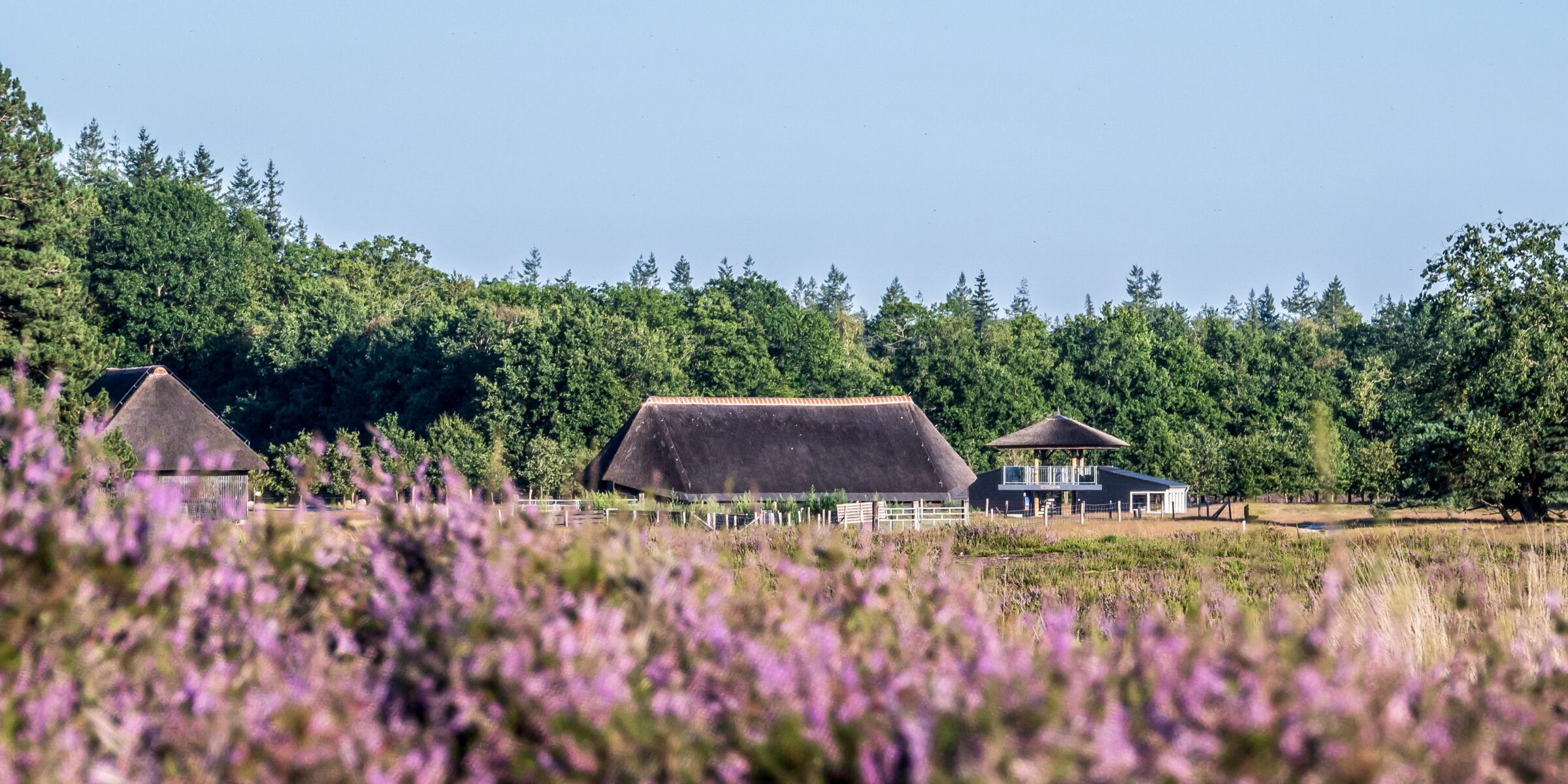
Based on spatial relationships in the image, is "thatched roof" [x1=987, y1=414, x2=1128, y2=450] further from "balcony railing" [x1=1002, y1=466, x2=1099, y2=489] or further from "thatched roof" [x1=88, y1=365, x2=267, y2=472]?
"thatched roof" [x1=88, y1=365, x2=267, y2=472]

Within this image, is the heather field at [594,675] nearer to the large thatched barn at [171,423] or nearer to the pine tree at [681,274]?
the large thatched barn at [171,423]

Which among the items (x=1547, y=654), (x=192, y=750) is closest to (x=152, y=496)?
(x=192, y=750)

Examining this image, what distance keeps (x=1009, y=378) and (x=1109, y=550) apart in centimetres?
4989

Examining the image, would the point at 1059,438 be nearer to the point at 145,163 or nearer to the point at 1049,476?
the point at 1049,476

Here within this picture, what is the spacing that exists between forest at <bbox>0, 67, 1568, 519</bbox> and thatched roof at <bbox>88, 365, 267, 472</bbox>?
381 cm

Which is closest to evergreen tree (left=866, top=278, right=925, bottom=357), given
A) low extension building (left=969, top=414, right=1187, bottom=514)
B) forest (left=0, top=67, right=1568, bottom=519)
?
forest (left=0, top=67, right=1568, bottom=519)

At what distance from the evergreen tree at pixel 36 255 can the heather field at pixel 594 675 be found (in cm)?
2919

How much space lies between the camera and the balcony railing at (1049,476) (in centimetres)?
5972

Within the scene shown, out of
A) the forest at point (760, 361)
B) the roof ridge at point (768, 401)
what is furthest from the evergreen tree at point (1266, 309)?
the roof ridge at point (768, 401)

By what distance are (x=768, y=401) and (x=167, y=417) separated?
18.9 metres

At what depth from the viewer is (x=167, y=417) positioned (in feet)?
146

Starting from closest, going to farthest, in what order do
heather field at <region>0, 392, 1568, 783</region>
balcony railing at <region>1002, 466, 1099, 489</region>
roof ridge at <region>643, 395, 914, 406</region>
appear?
1. heather field at <region>0, 392, 1568, 783</region>
2. roof ridge at <region>643, 395, 914, 406</region>
3. balcony railing at <region>1002, 466, 1099, 489</region>

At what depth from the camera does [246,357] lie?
244 feet

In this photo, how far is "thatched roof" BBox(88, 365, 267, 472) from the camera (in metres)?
43.2
